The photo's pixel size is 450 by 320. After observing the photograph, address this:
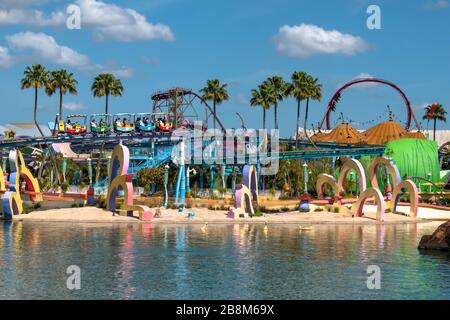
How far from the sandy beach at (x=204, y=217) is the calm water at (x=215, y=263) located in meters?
5.69

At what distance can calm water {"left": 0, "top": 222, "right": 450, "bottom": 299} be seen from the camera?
2616 centimetres

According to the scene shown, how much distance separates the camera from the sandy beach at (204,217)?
179 ft

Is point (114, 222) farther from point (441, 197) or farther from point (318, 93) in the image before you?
point (318, 93)

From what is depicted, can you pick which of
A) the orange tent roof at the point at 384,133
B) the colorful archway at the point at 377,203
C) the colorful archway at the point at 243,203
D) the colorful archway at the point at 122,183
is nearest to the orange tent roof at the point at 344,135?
the orange tent roof at the point at 384,133

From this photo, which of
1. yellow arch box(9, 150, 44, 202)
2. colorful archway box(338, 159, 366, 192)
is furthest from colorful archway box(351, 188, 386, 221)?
yellow arch box(9, 150, 44, 202)

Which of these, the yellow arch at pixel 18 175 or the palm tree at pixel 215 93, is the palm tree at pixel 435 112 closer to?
the palm tree at pixel 215 93

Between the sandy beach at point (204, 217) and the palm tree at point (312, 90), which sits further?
the palm tree at point (312, 90)

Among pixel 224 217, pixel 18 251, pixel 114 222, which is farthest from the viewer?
pixel 224 217

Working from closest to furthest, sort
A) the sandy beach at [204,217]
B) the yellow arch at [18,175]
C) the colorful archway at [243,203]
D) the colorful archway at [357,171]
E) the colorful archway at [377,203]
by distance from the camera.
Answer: the sandy beach at [204,217] → the colorful archway at [377,203] → the yellow arch at [18,175] → the colorful archway at [243,203] → the colorful archway at [357,171]

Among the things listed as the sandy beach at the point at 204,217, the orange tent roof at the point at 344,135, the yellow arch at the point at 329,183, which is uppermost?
the orange tent roof at the point at 344,135

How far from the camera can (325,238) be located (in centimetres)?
4416

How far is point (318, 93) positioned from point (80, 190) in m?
40.0
